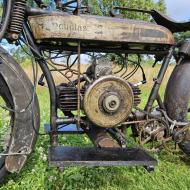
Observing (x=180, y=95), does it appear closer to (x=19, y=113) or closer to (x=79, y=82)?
(x=79, y=82)

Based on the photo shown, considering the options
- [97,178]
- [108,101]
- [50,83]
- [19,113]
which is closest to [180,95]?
[108,101]

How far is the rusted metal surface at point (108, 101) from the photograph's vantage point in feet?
9.82

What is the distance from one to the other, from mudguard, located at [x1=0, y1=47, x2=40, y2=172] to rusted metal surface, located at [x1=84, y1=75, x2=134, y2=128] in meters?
0.43

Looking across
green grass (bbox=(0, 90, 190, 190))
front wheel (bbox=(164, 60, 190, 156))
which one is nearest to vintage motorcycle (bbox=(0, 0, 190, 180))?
front wheel (bbox=(164, 60, 190, 156))

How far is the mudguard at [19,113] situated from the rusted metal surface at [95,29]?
0.97ft

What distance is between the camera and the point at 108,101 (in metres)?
3.02

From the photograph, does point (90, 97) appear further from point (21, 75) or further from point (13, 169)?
point (13, 169)

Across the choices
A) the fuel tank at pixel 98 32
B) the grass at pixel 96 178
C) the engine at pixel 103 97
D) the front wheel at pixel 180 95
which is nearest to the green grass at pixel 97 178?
the grass at pixel 96 178

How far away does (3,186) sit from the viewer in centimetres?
318

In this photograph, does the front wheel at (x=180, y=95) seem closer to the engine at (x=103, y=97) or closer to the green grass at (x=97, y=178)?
the green grass at (x=97, y=178)

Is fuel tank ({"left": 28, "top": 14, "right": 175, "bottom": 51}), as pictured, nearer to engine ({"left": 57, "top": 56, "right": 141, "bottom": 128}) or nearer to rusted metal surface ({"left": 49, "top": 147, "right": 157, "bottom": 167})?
engine ({"left": 57, "top": 56, "right": 141, "bottom": 128})

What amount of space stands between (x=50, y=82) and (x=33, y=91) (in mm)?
166

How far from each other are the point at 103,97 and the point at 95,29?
516 millimetres

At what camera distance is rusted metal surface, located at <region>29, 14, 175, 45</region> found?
284cm
